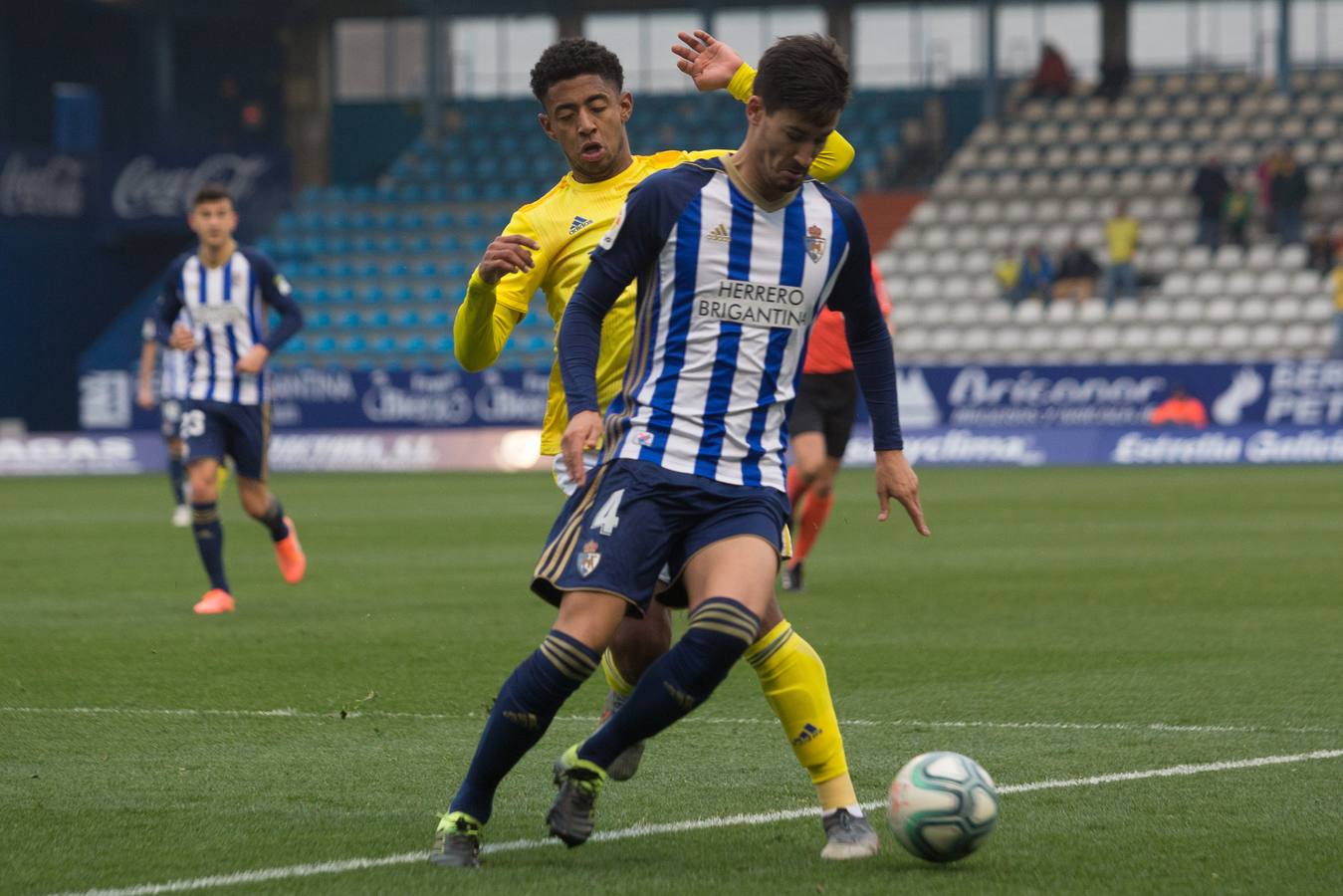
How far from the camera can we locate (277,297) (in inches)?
422

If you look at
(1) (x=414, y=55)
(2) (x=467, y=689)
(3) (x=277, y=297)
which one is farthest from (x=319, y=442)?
(2) (x=467, y=689)

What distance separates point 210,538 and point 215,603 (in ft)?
1.10

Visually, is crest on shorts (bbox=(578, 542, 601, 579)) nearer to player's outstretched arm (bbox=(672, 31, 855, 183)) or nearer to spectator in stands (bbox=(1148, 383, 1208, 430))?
player's outstretched arm (bbox=(672, 31, 855, 183))

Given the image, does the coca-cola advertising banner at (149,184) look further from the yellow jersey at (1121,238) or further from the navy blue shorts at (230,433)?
the navy blue shorts at (230,433)

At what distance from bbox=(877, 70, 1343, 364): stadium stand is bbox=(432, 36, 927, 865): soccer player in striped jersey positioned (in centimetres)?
2483

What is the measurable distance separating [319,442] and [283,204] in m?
9.14

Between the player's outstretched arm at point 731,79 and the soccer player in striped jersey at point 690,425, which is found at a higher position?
the player's outstretched arm at point 731,79

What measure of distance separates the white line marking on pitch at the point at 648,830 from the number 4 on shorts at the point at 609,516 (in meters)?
0.80

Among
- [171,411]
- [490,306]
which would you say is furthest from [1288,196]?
[490,306]

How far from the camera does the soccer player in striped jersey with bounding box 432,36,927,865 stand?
4535 millimetres

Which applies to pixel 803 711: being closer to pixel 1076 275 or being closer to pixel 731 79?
pixel 731 79

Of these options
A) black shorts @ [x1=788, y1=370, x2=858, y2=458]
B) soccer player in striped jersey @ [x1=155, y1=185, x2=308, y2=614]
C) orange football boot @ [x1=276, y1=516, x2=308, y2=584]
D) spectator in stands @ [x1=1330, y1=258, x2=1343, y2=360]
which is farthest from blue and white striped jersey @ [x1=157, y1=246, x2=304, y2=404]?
spectator in stands @ [x1=1330, y1=258, x2=1343, y2=360]

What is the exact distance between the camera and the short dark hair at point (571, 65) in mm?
5469

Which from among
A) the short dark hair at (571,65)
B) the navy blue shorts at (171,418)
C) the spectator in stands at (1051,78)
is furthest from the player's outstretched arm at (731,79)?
the spectator in stands at (1051,78)
